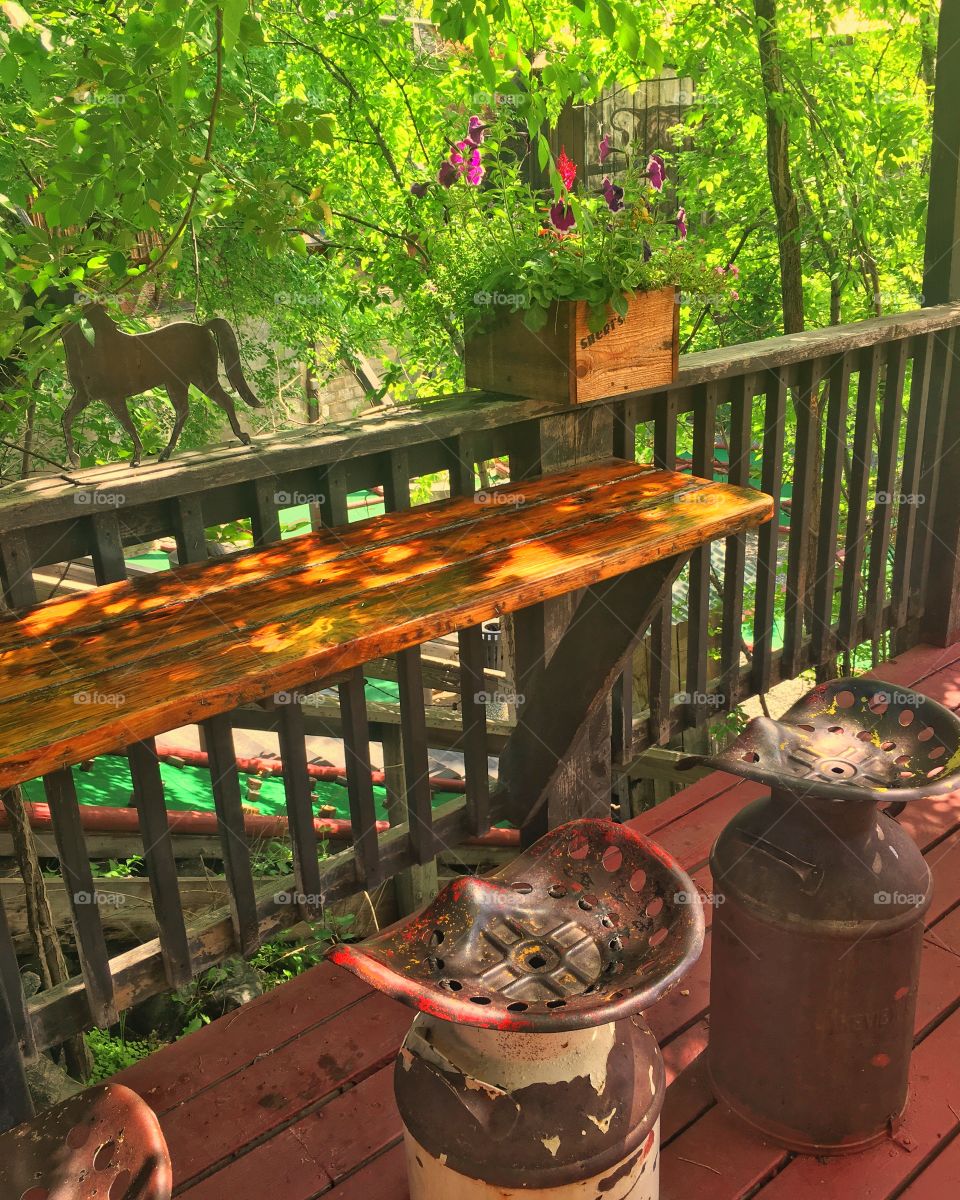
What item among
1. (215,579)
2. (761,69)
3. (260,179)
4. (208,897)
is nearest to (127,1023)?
(208,897)

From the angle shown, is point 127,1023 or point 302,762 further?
point 127,1023

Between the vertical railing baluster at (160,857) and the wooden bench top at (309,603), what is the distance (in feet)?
1.00

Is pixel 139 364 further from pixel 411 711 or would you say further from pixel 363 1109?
pixel 363 1109

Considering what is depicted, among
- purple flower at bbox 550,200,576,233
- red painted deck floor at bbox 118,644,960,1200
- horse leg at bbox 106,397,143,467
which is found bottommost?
red painted deck floor at bbox 118,644,960,1200

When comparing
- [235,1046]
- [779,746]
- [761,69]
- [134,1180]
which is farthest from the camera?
[761,69]

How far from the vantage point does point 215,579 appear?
1.95 m

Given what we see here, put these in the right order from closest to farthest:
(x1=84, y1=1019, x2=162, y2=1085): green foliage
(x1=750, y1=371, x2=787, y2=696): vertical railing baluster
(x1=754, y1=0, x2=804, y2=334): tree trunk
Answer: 1. (x1=750, y1=371, x2=787, y2=696): vertical railing baluster
2. (x1=84, y1=1019, x2=162, y2=1085): green foliage
3. (x1=754, y1=0, x2=804, y2=334): tree trunk

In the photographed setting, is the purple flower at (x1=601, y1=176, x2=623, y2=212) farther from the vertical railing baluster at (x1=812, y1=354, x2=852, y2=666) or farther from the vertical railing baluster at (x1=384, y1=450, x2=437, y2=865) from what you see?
the vertical railing baluster at (x1=812, y1=354, x2=852, y2=666)

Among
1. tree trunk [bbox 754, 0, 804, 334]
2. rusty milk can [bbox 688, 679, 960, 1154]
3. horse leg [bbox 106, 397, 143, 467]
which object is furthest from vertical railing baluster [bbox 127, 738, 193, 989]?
tree trunk [bbox 754, 0, 804, 334]

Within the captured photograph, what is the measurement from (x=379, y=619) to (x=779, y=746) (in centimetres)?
75

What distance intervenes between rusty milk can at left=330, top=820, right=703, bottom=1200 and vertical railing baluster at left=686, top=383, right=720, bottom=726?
59.8 inches

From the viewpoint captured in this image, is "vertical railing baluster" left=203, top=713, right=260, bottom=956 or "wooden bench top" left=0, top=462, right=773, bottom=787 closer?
"wooden bench top" left=0, top=462, right=773, bottom=787

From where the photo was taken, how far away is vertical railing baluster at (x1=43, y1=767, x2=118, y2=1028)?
6.10 feet

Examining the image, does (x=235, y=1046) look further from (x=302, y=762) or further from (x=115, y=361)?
(x=115, y=361)
